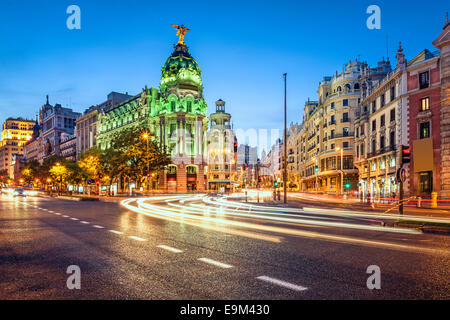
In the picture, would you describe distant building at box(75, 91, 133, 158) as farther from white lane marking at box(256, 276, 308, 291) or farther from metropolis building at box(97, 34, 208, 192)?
white lane marking at box(256, 276, 308, 291)

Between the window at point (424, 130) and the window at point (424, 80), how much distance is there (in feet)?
13.1

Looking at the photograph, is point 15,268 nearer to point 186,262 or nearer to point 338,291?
point 186,262

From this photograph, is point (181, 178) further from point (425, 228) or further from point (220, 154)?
point (425, 228)

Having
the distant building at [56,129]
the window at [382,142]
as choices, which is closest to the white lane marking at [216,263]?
the window at [382,142]

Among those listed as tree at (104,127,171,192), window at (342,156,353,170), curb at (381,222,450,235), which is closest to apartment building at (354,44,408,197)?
window at (342,156,353,170)

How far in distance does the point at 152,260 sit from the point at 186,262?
0.73 m

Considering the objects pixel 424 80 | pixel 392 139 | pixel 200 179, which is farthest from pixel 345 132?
pixel 200 179

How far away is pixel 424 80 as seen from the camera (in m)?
36.1

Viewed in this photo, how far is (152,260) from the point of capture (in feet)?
22.4

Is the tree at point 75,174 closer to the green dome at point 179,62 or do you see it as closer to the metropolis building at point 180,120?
the metropolis building at point 180,120

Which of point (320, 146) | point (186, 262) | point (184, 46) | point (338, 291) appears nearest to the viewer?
point (338, 291)

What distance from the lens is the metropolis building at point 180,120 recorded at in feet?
268
